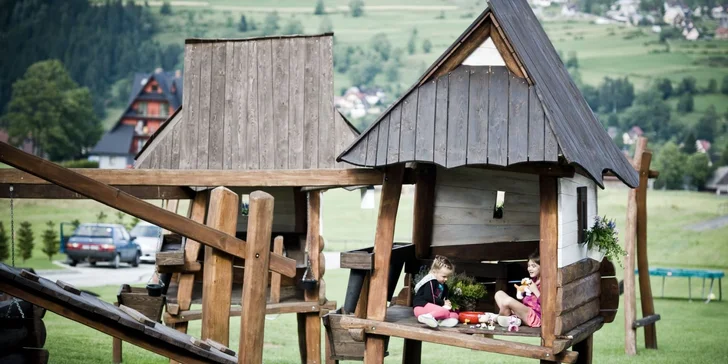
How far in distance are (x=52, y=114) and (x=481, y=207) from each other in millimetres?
44516

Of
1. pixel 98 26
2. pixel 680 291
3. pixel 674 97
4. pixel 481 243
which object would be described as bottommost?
pixel 680 291

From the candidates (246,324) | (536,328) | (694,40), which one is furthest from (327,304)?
(694,40)

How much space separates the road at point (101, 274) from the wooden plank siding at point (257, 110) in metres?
16.8

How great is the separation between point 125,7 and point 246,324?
158 ft

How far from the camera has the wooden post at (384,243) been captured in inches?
445

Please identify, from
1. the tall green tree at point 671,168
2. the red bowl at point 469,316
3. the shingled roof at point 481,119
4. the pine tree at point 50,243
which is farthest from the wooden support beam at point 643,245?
the tall green tree at point 671,168

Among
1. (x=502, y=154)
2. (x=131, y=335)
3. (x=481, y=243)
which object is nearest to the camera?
(x=131, y=335)

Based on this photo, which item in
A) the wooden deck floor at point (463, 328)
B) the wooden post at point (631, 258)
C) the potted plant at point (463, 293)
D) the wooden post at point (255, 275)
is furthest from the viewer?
the wooden post at point (631, 258)

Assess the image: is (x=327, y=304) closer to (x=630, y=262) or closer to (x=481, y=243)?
(x=481, y=243)

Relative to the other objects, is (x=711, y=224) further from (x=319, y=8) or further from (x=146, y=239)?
(x=319, y=8)

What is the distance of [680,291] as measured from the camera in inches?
1275

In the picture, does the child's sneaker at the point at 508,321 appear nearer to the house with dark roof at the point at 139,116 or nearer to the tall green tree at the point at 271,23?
the tall green tree at the point at 271,23

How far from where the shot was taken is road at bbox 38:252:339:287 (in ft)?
106

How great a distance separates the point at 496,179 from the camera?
1270 cm
